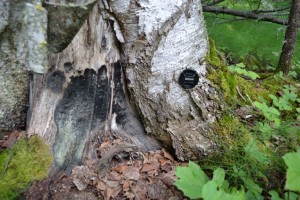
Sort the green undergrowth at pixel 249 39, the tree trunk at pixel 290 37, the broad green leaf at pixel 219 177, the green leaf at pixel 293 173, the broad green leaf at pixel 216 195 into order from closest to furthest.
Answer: the green leaf at pixel 293 173 → the broad green leaf at pixel 216 195 → the broad green leaf at pixel 219 177 → the tree trunk at pixel 290 37 → the green undergrowth at pixel 249 39

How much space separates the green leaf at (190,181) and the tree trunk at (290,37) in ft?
6.45

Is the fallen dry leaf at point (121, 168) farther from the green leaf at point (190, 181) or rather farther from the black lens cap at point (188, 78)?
the black lens cap at point (188, 78)

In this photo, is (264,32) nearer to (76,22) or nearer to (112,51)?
(112,51)

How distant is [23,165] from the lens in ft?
5.17

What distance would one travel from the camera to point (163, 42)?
1673mm

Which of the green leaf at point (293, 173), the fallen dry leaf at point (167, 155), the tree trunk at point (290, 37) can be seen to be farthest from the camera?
the tree trunk at point (290, 37)

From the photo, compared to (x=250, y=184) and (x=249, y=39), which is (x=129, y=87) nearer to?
(x=250, y=184)

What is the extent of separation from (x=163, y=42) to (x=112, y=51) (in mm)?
263

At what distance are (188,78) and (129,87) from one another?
0.32 meters

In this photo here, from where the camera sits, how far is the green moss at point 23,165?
58.6 inches

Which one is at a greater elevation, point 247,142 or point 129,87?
point 129,87

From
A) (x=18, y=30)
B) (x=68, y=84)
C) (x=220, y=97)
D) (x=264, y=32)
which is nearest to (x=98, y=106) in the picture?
(x=68, y=84)

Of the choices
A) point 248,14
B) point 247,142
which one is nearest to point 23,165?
point 247,142

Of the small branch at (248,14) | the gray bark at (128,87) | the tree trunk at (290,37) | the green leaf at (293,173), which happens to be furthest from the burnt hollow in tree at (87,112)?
the small branch at (248,14)
